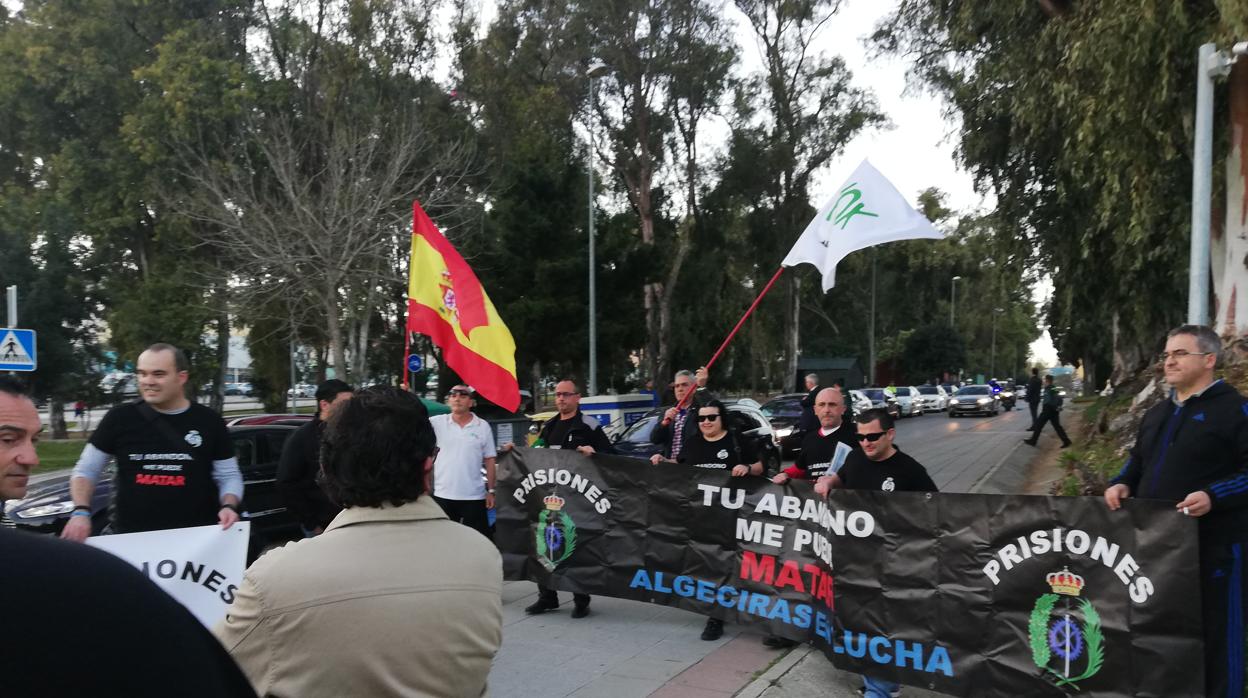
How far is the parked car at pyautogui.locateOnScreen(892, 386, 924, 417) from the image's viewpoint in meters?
42.2

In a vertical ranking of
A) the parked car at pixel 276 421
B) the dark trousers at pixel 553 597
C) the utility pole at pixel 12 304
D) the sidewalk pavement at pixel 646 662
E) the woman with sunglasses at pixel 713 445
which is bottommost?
the sidewalk pavement at pixel 646 662

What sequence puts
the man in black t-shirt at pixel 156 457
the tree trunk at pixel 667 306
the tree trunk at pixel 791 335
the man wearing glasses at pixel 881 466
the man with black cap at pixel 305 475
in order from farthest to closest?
1. the tree trunk at pixel 791 335
2. the tree trunk at pixel 667 306
3. the man with black cap at pixel 305 475
4. the man wearing glasses at pixel 881 466
5. the man in black t-shirt at pixel 156 457

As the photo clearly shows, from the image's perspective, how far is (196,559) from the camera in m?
4.50

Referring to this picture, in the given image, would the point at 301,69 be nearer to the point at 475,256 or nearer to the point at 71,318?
the point at 475,256

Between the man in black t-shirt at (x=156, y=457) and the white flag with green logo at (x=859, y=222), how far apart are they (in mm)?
5443

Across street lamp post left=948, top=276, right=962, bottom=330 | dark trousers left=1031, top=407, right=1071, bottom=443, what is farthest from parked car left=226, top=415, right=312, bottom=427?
street lamp post left=948, top=276, right=962, bottom=330

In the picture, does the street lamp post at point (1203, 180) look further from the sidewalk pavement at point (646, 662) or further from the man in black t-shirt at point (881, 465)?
the sidewalk pavement at point (646, 662)

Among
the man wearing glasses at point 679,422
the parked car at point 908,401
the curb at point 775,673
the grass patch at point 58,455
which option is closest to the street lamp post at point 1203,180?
the man wearing glasses at point 679,422

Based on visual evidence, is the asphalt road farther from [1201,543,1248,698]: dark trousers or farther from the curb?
[1201,543,1248,698]: dark trousers

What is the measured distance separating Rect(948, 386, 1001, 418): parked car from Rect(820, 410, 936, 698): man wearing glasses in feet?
126

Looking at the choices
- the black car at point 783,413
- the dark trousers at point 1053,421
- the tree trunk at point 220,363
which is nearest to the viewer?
the dark trousers at point 1053,421

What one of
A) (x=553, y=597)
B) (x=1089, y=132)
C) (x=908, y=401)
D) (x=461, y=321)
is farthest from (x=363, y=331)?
(x=908, y=401)

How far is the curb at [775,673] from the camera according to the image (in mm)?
5406

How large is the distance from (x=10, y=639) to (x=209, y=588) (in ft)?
13.5
